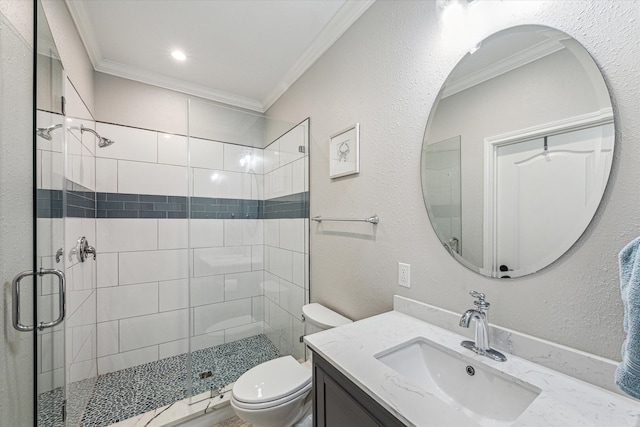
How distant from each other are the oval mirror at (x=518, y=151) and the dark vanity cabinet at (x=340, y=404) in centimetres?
63

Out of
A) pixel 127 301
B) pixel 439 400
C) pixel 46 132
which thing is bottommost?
pixel 127 301

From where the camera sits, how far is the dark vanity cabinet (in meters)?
0.70

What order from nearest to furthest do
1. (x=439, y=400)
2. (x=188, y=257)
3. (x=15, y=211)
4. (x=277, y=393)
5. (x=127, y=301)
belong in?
(x=439, y=400)
(x=15, y=211)
(x=277, y=393)
(x=188, y=257)
(x=127, y=301)

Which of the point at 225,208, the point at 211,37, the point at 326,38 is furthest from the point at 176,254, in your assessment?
the point at 326,38

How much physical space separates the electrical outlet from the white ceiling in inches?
58.3

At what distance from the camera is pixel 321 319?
161 cm

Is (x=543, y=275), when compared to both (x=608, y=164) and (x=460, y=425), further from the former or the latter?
(x=460, y=425)

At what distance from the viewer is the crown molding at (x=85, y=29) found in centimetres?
153

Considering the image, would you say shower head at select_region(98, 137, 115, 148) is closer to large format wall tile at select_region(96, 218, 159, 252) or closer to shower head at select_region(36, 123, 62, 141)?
large format wall tile at select_region(96, 218, 159, 252)

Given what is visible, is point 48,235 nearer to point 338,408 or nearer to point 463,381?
point 338,408

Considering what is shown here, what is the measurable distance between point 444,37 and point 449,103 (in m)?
0.29

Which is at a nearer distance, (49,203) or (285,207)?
(49,203)

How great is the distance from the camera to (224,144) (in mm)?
1960

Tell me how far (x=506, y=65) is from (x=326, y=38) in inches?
50.4
